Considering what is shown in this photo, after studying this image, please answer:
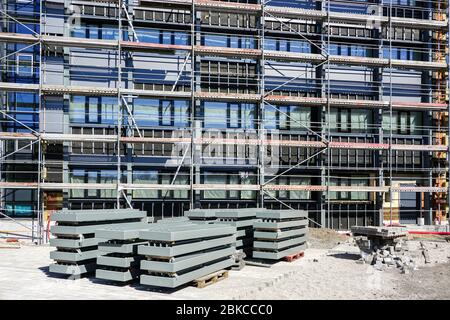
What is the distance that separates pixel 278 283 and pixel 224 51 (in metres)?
14.2

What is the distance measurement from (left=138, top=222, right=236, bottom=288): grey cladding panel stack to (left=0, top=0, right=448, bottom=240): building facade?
32.7 ft

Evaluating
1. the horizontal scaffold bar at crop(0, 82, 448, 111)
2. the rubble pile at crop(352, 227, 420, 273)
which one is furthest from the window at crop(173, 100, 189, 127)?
the rubble pile at crop(352, 227, 420, 273)

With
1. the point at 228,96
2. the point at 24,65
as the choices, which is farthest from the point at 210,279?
the point at 24,65

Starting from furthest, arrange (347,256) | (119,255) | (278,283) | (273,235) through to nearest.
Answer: (347,256), (273,235), (278,283), (119,255)

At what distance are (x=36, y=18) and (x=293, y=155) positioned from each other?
16024 mm

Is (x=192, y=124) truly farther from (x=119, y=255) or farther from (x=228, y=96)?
(x=119, y=255)

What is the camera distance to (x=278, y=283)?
11578 mm

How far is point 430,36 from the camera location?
85.9 ft

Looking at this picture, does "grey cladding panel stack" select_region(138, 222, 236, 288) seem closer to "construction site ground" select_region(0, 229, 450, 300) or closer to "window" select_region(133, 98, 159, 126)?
"construction site ground" select_region(0, 229, 450, 300)

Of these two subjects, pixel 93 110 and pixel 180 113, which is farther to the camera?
pixel 180 113

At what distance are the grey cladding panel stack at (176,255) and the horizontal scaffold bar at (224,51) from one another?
1302 cm

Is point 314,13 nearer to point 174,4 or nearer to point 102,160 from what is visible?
point 174,4

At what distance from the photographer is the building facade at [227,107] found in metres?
21.9

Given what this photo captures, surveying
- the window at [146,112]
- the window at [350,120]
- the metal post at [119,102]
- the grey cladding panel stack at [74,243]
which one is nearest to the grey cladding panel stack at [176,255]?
the grey cladding panel stack at [74,243]
